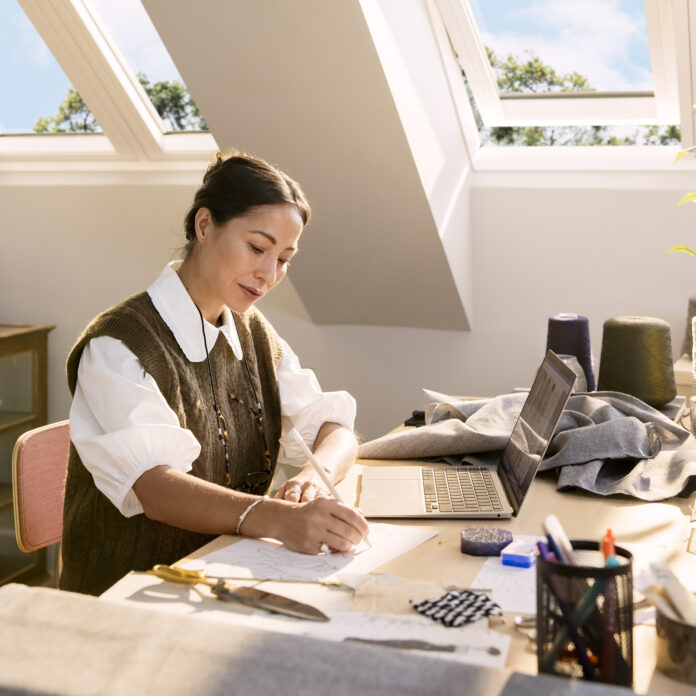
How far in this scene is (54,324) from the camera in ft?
11.8

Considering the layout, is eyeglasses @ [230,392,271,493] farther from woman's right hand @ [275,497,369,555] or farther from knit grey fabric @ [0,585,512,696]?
knit grey fabric @ [0,585,512,696]

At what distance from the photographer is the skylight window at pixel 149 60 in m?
2.96

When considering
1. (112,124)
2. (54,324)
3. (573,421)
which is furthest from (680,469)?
(54,324)

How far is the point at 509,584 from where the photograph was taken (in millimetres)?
1116

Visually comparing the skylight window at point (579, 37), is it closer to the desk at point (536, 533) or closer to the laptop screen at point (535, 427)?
the laptop screen at point (535, 427)

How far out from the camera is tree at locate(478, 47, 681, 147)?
284 cm

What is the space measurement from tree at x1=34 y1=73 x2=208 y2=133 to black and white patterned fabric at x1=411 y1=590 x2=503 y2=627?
94.2 inches

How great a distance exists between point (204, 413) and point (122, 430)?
0.83 ft

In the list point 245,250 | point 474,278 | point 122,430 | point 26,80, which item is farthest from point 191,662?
point 26,80

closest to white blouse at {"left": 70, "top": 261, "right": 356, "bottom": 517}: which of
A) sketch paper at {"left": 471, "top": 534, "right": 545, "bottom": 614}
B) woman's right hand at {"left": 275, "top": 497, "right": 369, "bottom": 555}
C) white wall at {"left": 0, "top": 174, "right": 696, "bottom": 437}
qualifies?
woman's right hand at {"left": 275, "top": 497, "right": 369, "bottom": 555}

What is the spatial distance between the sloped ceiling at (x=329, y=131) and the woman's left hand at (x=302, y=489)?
1152 mm

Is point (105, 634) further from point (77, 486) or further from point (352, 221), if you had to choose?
point (352, 221)

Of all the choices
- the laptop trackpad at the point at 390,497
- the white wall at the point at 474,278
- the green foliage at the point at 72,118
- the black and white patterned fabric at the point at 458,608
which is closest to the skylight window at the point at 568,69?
the white wall at the point at 474,278

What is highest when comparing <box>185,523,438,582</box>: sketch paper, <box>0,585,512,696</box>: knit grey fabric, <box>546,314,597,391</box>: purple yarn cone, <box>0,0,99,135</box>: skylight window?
<box>0,0,99,135</box>: skylight window
